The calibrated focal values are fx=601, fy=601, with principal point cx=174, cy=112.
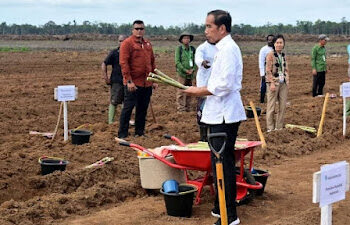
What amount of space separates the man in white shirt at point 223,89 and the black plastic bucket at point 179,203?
52cm

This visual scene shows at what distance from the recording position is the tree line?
312 feet

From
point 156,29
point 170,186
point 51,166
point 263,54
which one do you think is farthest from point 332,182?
point 156,29

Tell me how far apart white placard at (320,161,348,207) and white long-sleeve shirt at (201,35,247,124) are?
118 centimetres

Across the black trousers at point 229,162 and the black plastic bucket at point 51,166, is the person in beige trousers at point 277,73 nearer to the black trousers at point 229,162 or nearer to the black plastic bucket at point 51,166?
the black plastic bucket at point 51,166

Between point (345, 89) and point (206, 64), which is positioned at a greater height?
point (206, 64)

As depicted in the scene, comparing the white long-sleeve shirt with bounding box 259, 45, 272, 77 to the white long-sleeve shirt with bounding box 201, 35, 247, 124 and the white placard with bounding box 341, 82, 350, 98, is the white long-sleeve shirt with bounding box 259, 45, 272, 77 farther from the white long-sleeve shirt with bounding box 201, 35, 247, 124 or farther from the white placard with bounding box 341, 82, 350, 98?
the white long-sleeve shirt with bounding box 201, 35, 247, 124

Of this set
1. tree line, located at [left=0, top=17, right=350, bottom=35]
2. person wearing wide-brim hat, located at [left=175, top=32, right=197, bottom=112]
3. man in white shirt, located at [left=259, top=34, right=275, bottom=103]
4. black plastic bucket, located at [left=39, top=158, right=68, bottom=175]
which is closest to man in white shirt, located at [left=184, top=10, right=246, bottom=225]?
black plastic bucket, located at [left=39, top=158, right=68, bottom=175]

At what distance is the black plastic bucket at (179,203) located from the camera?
6305 mm

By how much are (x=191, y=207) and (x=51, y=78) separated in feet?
49.8

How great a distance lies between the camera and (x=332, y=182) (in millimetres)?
4969

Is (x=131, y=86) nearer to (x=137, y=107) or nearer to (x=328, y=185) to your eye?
(x=137, y=107)

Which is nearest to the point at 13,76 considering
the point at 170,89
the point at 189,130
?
the point at 170,89

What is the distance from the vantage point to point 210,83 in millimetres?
5789

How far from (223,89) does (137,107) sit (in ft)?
16.4
